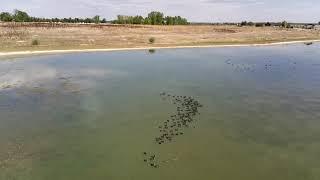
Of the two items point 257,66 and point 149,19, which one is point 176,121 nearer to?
point 257,66

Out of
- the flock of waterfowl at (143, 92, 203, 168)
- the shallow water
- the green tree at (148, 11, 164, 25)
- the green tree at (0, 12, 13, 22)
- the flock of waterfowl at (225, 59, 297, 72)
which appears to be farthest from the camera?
the green tree at (148, 11, 164, 25)

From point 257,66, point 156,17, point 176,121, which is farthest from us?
point 156,17

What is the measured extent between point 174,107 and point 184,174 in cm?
1271

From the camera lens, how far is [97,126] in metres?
26.9

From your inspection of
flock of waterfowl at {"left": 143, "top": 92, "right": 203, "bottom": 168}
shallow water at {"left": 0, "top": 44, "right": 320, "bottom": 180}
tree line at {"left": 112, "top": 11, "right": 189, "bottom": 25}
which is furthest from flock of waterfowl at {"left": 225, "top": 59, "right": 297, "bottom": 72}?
tree line at {"left": 112, "top": 11, "right": 189, "bottom": 25}

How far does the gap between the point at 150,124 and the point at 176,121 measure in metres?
1.89

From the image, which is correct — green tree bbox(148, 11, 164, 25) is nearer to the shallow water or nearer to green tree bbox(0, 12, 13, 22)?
green tree bbox(0, 12, 13, 22)

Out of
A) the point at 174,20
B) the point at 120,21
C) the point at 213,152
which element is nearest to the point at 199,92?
the point at 213,152

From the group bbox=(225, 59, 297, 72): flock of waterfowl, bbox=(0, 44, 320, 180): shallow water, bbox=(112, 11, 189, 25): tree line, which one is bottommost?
bbox=(0, 44, 320, 180): shallow water

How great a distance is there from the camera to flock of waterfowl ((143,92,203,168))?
21.9 metres

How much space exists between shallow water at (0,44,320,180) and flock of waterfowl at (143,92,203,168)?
40 centimetres

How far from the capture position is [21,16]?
160500 millimetres

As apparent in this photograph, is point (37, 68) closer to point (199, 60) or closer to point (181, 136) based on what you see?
point (199, 60)

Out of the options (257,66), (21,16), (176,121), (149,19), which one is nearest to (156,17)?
(149,19)
